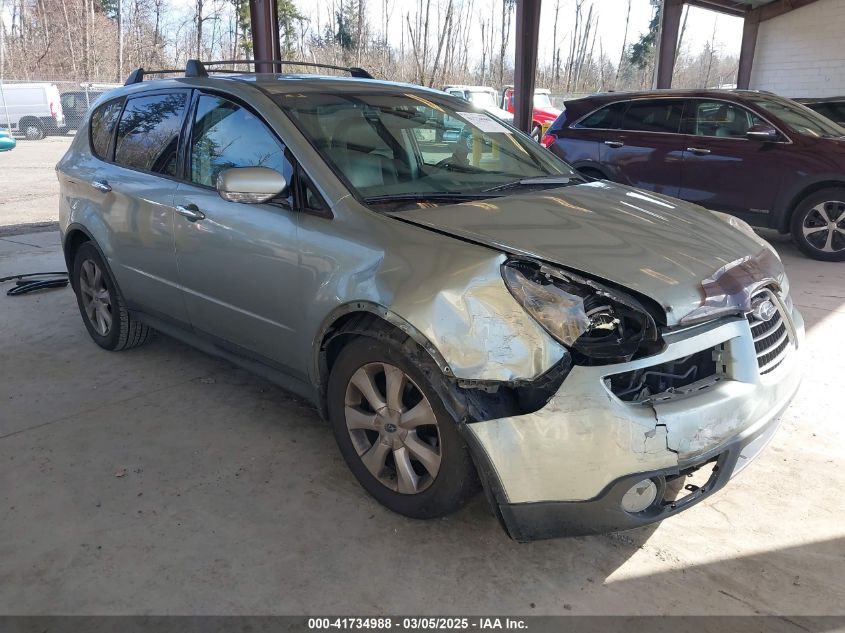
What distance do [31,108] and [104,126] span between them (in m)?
20.8

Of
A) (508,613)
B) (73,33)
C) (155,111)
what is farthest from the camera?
(73,33)

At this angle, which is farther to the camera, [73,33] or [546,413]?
[73,33]

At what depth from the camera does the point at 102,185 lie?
13.4 ft

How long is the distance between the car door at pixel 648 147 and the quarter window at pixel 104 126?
5689 millimetres

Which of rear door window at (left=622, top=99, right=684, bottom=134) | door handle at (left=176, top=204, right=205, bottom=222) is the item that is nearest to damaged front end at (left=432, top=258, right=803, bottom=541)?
door handle at (left=176, top=204, right=205, bottom=222)

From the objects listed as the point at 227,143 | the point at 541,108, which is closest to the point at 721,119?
the point at 227,143

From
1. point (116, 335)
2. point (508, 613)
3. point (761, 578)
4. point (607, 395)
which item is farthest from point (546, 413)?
point (116, 335)

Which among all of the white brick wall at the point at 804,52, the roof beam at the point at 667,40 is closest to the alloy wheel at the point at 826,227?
the roof beam at the point at 667,40

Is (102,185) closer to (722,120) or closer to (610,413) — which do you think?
(610,413)

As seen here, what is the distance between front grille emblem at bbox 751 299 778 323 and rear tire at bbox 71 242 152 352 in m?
3.54

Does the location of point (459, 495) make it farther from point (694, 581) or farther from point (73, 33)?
point (73, 33)

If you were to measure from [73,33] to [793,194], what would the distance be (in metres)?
42.1

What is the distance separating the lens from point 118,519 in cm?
271

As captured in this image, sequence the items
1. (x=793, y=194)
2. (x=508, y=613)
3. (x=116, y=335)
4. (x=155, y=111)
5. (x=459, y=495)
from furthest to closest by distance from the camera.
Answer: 1. (x=793, y=194)
2. (x=116, y=335)
3. (x=155, y=111)
4. (x=459, y=495)
5. (x=508, y=613)
